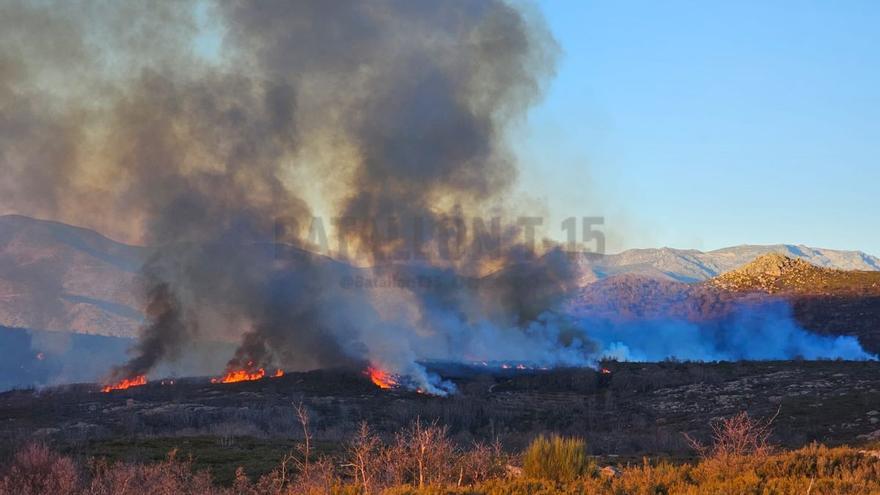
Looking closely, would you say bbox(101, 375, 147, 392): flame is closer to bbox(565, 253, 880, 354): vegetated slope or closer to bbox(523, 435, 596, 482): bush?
bbox(565, 253, 880, 354): vegetated slope

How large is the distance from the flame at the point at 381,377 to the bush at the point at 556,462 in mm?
51177

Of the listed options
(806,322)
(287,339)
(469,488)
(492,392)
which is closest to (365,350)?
(287,339)

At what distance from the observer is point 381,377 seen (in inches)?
2968

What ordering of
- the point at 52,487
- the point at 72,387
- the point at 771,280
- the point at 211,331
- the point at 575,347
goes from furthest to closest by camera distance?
the point at 771,280 → the point at 211,331 → the point at 575,347 → the point at 72,387 → the point at 52,487

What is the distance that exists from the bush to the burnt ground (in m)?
14.3

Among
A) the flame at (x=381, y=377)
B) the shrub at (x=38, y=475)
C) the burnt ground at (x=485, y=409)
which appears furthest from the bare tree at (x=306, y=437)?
the flame at (x=381, y=377)

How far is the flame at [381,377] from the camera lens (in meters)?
73.1

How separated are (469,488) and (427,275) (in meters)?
84.3

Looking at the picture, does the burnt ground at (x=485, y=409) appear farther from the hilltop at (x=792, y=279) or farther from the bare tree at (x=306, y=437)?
the hilltop at (x=792, y=279)

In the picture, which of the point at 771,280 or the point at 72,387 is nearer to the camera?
the point at 72,387

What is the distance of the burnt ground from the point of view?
4069cm

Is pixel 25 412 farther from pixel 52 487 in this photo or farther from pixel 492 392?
pixel 52 487

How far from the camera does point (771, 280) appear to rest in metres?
128

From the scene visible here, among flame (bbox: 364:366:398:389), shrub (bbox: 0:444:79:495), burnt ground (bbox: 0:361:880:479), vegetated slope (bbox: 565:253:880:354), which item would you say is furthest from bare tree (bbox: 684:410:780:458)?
vegetated slope (bbox: 565:253:880:354)
